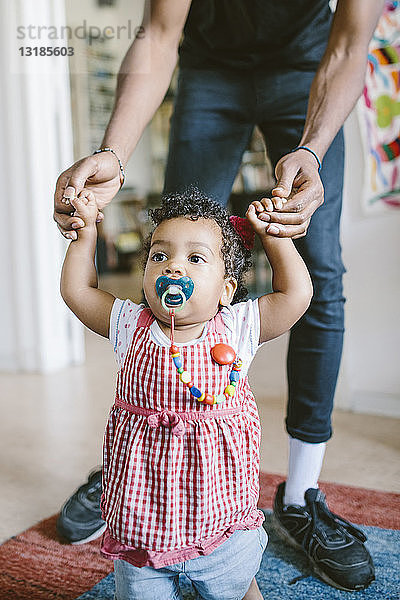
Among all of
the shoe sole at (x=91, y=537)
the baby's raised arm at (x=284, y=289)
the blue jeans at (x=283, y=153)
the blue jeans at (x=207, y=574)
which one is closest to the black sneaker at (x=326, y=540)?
the blue jeans at (x=283, y=153)

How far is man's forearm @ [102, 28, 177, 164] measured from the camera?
1.13m

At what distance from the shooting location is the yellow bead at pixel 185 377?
89cm

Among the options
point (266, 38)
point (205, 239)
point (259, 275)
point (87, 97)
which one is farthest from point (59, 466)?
point (87, 97)

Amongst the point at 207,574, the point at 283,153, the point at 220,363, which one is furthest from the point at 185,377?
the point at 283,153

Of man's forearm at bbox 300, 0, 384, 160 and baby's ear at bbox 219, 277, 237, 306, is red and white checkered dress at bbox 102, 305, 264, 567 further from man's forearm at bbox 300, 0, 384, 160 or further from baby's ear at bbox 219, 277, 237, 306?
man's forearm at bbox 300, 0, 384, 160

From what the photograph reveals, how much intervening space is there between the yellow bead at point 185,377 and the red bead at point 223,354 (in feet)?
0.14

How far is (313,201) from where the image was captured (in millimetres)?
941

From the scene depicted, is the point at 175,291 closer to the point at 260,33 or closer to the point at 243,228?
the point at 243,228

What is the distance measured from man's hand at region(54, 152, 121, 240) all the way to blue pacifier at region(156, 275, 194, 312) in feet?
0.57

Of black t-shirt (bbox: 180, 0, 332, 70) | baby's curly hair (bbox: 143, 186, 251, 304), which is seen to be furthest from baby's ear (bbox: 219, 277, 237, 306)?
black t-shirt (bbox: 180, 0, 332, 70)

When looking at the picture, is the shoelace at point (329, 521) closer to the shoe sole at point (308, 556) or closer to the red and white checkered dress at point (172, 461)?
the shoe sole at point (308, 556)

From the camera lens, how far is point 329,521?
1.21 metres

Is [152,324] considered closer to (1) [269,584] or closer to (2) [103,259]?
(1) [269,584]

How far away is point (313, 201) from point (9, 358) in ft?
6.64
